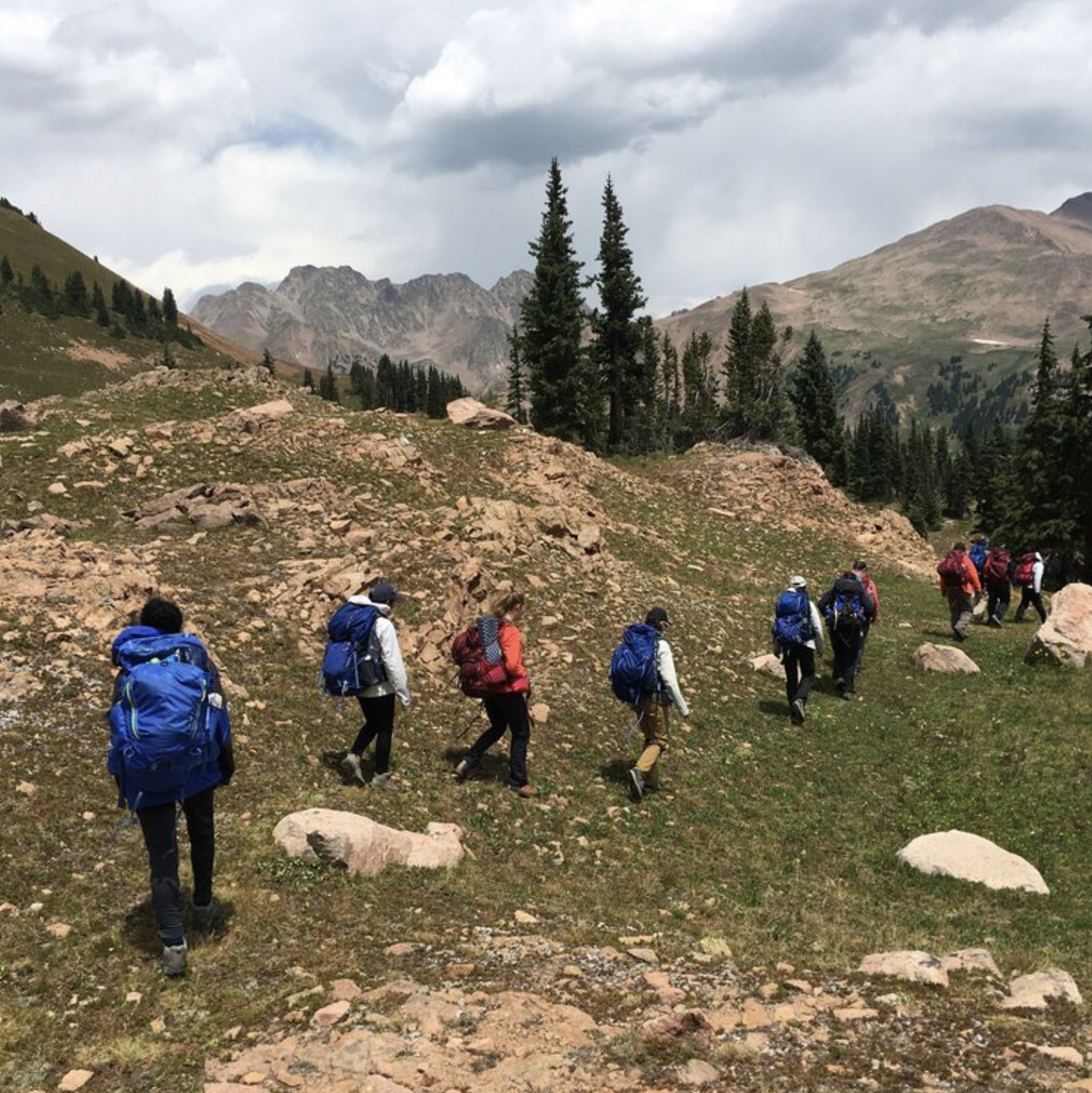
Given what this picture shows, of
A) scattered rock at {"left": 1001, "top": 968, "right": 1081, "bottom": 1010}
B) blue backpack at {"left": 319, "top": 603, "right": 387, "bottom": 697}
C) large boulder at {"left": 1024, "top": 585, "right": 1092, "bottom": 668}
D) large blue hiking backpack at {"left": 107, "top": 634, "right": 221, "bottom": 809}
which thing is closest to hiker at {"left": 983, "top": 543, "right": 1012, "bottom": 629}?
large boulder at {"left": 1024, "top": 585, "right": 1092, "bottom": 668}

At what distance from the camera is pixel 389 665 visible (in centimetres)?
1084

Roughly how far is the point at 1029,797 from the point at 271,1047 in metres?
13.1

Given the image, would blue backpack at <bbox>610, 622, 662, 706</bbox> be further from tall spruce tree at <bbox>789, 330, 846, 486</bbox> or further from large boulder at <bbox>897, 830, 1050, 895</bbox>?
tall spruce tree at <bbox>789, 330, 846, 486</bbox>

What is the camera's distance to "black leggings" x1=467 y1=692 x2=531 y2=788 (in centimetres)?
1171

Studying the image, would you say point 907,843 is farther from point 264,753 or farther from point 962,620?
point 962,620

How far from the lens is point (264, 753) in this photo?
11602mm

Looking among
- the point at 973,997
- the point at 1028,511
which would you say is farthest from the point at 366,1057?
the point at 1028,511

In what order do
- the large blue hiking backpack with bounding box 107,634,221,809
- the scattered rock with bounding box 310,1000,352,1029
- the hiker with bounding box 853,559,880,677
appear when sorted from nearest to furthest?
the scattered rock with bounding box 310,1000,352,1029
the large blue hiking backpack with bounding box 107,634,221,809
the hiker with bounding box 853,559,880,677

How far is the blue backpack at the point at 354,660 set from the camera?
10812mm

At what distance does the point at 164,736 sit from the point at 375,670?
4187mm

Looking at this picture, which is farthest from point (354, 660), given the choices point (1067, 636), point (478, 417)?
point (478, 417)

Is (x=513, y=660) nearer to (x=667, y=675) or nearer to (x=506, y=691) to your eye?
(x=506, y=691)

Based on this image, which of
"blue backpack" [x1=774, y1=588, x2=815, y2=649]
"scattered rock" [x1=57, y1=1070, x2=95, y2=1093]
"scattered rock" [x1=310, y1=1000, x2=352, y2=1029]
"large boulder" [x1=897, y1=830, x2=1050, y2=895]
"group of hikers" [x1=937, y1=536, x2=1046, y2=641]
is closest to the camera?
"scattered rock" [x1=57, y1=1070, x2=95, y2=1093]

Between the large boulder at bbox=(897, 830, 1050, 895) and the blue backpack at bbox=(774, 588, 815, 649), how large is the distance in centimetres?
525
